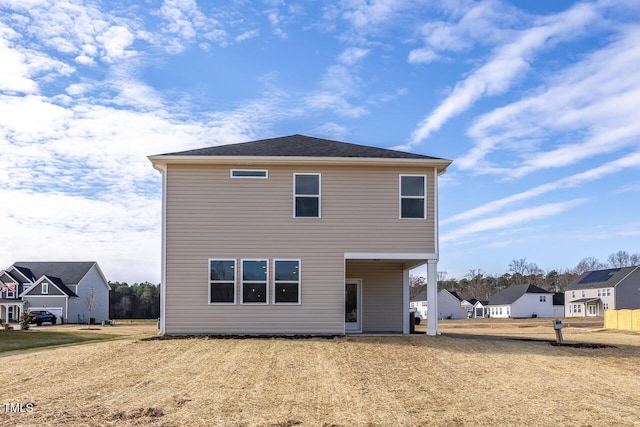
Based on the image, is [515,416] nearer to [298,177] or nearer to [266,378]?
[266,378]

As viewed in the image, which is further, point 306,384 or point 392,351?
point 392,351

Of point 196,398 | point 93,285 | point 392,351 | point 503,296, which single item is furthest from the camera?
point 503,296

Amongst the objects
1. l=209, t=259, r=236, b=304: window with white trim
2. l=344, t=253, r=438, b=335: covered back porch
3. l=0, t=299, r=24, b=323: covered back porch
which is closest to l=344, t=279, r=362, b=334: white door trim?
l=344, t=253, r=438, b=335: covered back porch

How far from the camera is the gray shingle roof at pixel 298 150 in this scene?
65.1 feet

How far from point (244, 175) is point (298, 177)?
5.49 ft

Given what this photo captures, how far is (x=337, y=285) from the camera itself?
19422mm

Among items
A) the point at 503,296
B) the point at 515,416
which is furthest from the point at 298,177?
the point at 503,296

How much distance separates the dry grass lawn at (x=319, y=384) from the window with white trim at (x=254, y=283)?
1.88m

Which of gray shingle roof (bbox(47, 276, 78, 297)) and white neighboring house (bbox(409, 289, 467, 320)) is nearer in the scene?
gray shingle roof (bbox(47, 276, 78, 297))

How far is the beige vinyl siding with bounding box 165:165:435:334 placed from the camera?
63.5 ft

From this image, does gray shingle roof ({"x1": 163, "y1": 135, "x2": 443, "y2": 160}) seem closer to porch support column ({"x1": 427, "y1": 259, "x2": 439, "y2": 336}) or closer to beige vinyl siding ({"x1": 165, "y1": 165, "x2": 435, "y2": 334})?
beige vinyl siding ({"x1": 165, "y1": 165, "x2": 435, "y2": 334})

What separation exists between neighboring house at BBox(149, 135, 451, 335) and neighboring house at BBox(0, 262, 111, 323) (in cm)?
4173

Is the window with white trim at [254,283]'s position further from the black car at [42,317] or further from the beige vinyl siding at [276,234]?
the black car at [42,317]

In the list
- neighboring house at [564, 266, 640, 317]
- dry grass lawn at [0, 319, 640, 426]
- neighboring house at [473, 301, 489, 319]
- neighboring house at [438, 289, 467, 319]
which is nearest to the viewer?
dry grass lawn at [0, 319, 640, 426]
